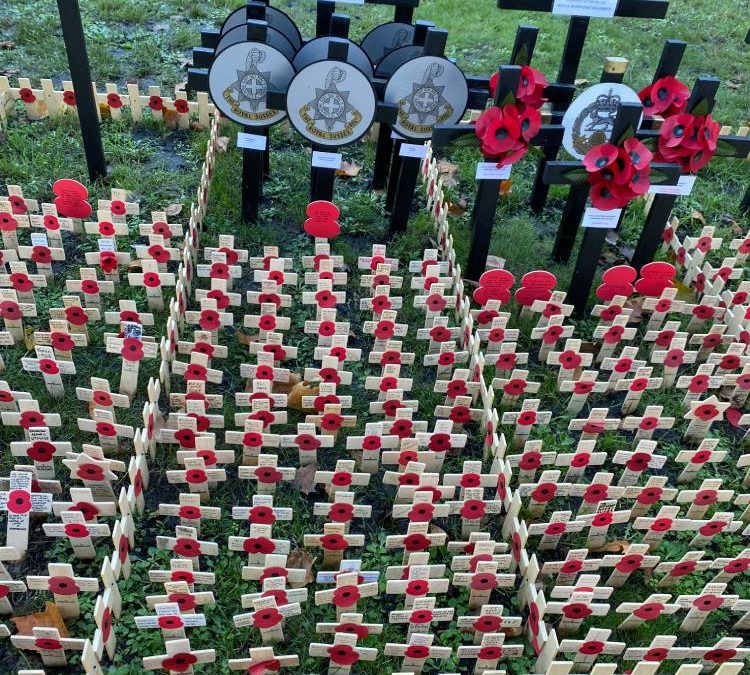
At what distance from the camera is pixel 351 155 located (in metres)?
6.25

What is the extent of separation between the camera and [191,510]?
3.27 meters

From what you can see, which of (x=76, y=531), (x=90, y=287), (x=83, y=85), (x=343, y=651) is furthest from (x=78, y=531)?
(x=83, y=85)

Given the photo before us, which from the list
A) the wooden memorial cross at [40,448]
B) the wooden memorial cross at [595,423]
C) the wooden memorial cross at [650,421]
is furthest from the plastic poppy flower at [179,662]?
the wooden memorial cross at [650,421]

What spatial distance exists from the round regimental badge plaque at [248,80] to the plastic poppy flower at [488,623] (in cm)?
317

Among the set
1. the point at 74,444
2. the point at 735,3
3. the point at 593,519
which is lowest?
the point at 74,444

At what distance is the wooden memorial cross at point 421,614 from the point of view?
294 cm

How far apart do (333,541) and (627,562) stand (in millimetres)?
1263

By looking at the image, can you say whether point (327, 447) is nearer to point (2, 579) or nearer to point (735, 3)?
point (2, 579)

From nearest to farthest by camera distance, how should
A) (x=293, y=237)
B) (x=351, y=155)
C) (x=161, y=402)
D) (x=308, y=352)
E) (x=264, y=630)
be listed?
(x=264, y=630)
(x=161, y=402)
(x=308, y=352)
(x=293, y=237)
(x=351, y=155)

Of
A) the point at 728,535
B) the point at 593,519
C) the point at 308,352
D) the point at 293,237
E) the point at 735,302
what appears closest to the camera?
the point at 593,519

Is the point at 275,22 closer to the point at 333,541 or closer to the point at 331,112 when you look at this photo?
the point at 331,112

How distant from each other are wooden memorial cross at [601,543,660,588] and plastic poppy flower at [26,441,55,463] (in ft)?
8.04

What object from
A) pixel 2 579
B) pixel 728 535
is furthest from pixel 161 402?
pixel 728 535

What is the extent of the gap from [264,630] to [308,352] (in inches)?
69.8
